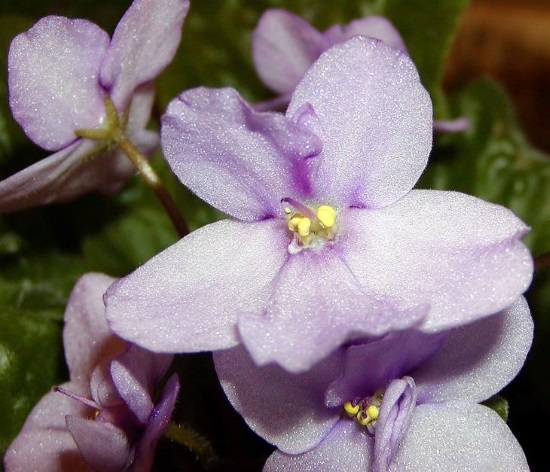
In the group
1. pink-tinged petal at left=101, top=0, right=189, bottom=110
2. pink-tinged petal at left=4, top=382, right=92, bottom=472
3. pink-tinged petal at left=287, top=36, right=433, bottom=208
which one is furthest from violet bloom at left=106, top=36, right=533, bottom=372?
pink-tinged petal at left=4, top=382, right=92, bottom=472

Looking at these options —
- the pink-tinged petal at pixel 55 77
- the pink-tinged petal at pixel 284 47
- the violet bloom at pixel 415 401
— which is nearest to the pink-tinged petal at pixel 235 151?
the violet bloom at pixel 415 401

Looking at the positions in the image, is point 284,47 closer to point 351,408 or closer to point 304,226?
point 304,226

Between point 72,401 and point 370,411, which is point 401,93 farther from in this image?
point 72,401

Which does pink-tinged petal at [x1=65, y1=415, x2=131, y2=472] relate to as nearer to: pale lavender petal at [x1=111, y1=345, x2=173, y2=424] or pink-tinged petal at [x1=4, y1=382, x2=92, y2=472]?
pale lavender petal at [x1=111, y1=345, x2=173, y2=424]

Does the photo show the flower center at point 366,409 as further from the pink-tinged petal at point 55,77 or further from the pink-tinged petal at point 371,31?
the pink-tinged petal at point 371,31

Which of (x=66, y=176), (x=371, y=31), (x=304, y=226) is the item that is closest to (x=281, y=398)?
(x=304, y=226)
